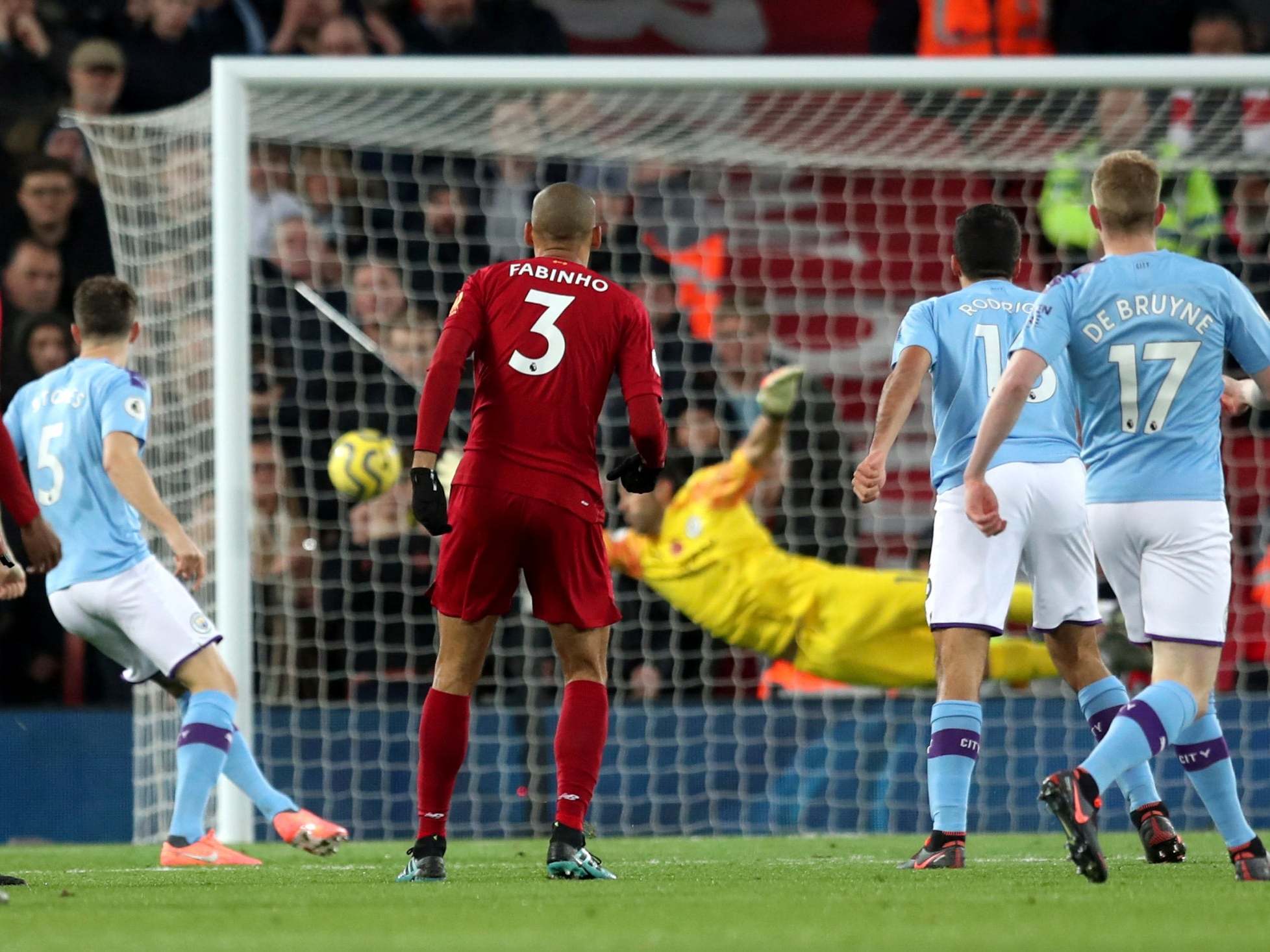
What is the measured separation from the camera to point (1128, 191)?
4.89 meters

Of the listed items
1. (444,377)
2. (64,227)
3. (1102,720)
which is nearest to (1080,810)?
(1102,720)

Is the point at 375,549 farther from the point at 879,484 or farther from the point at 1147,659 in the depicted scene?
the point at 879,484

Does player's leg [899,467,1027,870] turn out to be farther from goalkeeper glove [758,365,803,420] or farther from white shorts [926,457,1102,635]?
goalkeeper glove [758,365,803,420]

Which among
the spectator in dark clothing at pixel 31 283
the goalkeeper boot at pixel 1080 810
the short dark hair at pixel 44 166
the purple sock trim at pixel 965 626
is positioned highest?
the short dark hair at pixel 44 166

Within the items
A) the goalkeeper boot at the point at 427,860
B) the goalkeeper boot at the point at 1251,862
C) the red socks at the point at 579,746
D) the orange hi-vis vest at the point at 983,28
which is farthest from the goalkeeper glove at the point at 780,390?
the orange hi-vis vest at the point at 983,28

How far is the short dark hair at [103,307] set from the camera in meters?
6.36

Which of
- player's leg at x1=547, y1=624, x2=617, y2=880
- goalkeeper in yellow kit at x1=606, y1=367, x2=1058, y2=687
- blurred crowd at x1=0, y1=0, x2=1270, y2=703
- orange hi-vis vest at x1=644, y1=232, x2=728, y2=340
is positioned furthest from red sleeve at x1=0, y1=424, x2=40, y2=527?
orange hi-vis vest at x1=644, y1=232, x2=728, y2=340

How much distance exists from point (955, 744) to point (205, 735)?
2.50m

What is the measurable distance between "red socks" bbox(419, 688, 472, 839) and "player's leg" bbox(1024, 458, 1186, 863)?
1.69 meters

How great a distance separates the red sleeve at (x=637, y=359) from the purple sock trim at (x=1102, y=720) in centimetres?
160

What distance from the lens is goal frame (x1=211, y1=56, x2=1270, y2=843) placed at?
316 inches

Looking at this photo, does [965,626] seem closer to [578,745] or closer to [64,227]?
[578,745]

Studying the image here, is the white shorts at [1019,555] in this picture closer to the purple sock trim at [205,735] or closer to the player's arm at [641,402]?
the player's arm at [641,402]

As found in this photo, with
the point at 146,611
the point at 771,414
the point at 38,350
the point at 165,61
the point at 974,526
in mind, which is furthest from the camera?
the point at 165,61
